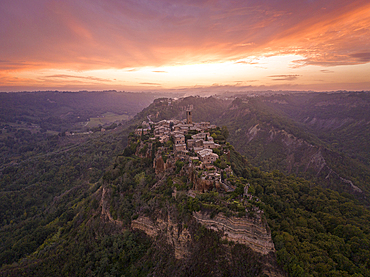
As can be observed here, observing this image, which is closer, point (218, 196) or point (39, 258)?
point (218, 196)

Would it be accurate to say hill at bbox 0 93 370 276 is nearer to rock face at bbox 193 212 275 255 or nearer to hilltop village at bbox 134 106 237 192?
Result: rock face at bbox 193 212 275 255

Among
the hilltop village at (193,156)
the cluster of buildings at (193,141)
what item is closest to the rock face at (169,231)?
the hilltop village at (193,156)

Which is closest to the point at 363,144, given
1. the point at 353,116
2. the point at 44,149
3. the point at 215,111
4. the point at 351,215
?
the point at 353,116

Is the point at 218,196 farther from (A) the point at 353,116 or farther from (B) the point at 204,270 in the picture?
(A) the point at 353,116

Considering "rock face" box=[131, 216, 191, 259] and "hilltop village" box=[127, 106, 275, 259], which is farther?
"rock face" box=[131, 216, 191, 259]

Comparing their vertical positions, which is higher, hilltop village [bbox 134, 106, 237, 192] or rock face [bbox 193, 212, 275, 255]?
hilltop village [bbox 134, 106, 237, 192]

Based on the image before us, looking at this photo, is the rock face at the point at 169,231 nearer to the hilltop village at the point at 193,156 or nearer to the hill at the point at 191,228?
the hill at the point at 191,228

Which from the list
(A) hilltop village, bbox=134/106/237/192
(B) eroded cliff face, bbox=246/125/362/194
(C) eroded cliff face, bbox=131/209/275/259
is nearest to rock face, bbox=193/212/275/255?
(C) eroded cliff face, bbox=131/209/275/259
